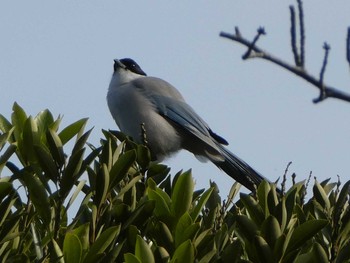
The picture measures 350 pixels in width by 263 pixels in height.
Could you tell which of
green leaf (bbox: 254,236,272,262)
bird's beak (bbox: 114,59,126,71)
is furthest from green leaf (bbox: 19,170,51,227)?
bird's beak (bbox: 114,59,126,71)

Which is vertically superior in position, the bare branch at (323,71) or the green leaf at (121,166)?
the bare branch at (323,71)

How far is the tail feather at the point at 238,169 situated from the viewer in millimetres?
7629

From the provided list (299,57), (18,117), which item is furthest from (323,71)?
(18,117)

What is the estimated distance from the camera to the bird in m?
7.80

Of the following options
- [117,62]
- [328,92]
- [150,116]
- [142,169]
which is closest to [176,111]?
[150,116]

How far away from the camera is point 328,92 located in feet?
7.81

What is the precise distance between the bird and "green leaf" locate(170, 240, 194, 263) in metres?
4.61

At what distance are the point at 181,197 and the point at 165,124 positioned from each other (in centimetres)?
478

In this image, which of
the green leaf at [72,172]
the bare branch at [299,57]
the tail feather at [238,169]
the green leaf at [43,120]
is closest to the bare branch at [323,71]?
the bare branch at [299,57]

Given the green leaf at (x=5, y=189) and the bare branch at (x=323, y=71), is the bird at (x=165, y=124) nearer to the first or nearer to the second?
the green leaf at (x=5, y=189)

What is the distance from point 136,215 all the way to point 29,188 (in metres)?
0.41

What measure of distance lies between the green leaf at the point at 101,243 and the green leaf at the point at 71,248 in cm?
5

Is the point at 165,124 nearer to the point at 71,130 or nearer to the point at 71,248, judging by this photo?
the point at 71,130

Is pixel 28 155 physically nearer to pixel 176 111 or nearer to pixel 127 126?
pixel 127 126
